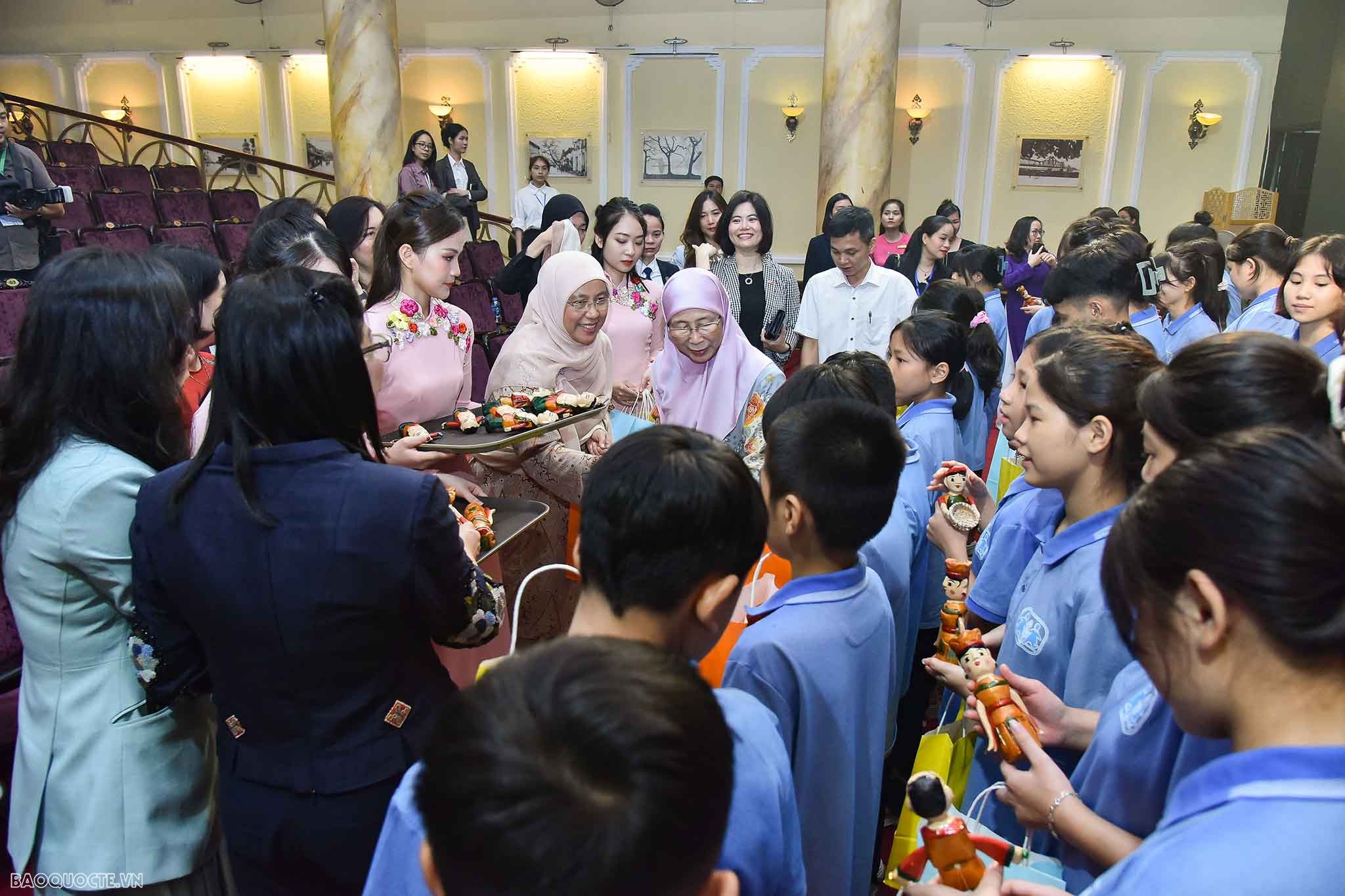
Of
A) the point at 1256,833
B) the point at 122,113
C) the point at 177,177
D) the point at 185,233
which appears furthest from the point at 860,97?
the point at 122,113

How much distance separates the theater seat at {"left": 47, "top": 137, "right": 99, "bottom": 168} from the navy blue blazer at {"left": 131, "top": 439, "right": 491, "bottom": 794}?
33.7 feet

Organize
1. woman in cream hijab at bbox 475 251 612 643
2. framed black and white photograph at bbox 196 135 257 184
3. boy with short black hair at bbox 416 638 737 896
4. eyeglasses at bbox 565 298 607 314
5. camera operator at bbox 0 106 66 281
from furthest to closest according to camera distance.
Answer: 1. framed black and white photograph at bbox 196 135 257 184
2. camera operator at bbox 0 106 66 281
3. eyeglasses at bbox 565 298 607 314
4. woman in cream hijab at bbox 475 251 612 643
5. boy with short black hair at bbox 416 638 737 896

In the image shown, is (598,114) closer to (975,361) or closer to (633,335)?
(633,335)

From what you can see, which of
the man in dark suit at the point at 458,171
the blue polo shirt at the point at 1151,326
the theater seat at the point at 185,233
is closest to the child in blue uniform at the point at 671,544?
the blue polo shirt at the point at 1151,326

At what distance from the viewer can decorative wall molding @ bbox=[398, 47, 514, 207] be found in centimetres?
1172

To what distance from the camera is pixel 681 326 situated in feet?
9.61

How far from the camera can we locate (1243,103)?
34.2 feet

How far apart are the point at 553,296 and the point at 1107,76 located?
10.2 m

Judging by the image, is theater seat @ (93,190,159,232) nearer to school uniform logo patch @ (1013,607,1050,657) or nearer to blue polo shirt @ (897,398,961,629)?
blue polo shirt @ (897,398,961,629)

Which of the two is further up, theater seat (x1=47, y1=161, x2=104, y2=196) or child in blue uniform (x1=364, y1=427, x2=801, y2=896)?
theater seat (x1=47, y1=161, x2=104, y2=196)

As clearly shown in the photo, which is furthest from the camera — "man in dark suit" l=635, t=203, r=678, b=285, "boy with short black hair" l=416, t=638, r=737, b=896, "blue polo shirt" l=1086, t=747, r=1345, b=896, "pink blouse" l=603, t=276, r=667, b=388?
"man in dark suit" l=635, t=203, r=678, b=285

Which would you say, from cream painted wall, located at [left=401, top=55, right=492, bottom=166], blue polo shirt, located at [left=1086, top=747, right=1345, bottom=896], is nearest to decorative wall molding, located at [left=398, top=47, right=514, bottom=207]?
cream painted wall, located at [left=401, top=55, right=492, bottom=166]

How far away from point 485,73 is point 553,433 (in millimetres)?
10374

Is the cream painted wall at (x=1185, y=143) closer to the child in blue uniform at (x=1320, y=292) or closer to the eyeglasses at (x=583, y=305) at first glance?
the child in blue uniform at (x=1320, y=292)
